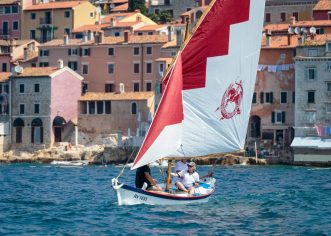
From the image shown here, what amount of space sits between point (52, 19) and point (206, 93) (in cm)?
7704

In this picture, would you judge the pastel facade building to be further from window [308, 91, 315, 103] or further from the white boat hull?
the white boat hull

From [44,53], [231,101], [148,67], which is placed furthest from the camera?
[44,53]

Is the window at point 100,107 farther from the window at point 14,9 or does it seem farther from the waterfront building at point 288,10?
the window at point 14,9

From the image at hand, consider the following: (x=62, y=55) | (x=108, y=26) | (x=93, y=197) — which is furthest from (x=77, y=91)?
(x=93, y=197)

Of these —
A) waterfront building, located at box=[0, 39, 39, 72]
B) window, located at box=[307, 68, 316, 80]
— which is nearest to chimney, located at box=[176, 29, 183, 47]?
window, located at box=[307, 68, 316, 80]

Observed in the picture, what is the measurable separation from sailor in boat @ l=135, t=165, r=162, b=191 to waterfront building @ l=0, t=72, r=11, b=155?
59729 millimetres


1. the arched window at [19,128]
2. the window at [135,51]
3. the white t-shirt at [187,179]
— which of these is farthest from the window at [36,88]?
the white t-shirt at [187,179]

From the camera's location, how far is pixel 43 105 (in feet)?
324

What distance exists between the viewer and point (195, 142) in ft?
133

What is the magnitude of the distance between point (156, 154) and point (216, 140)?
241 cm

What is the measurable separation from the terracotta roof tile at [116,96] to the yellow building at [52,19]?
16950 mm

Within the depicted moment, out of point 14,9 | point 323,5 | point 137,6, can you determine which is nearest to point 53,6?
point 14,9

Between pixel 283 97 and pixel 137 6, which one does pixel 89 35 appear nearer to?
pixel 283 97

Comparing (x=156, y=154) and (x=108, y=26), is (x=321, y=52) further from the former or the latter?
(x=156, y=154)
